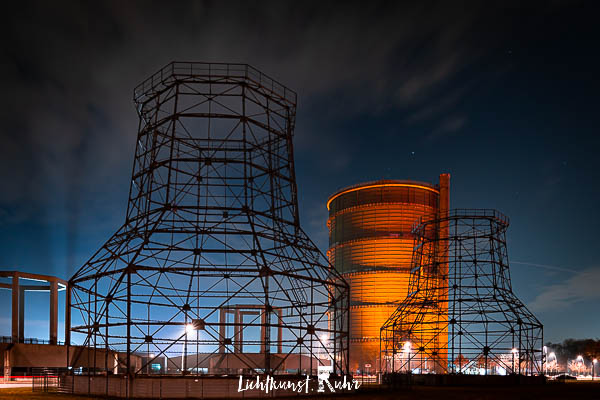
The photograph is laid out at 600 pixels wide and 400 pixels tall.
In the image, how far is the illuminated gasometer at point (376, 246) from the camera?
80.2m

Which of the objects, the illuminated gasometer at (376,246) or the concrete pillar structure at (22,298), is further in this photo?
the illuminated gasometer at (376,246)

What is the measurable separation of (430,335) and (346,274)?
14856mm

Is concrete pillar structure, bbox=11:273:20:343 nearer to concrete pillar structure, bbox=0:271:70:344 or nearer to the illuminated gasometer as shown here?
concrete pillar structure, bbox=0:271:70:344

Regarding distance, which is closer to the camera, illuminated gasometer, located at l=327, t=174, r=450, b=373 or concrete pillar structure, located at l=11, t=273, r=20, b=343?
concrete pillar structure, located at l=11, t=273, r=20, b=343

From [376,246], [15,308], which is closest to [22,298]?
[15,308]

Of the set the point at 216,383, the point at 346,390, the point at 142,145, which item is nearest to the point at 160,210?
the point at 142,145

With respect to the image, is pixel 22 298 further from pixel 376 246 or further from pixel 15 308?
pixel 376 246

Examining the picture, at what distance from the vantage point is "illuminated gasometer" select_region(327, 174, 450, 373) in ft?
263

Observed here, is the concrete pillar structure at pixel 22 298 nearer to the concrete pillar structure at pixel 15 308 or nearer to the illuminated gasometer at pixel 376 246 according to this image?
the concrete pillar structure at pixel 15 308

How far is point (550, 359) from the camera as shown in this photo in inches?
5433

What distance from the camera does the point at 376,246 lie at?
8206 centimetres

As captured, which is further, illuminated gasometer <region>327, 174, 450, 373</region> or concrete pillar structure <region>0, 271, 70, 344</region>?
illuminated gasometer <region>327, 174, 450, 373</region>

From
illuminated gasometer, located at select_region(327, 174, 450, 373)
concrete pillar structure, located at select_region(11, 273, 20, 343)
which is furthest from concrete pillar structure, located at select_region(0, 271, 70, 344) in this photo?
illuminated gasometer, located at select_region(327, 174, 450, 373)

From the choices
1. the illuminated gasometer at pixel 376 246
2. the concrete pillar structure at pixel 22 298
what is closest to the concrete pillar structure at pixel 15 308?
the concrete pillar structure at pixel 22 298
